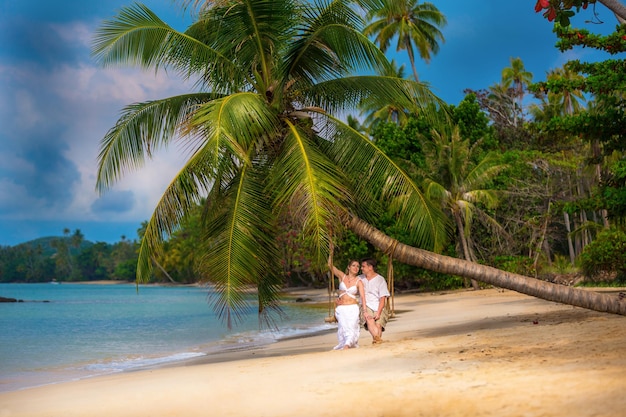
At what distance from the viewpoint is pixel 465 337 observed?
9398mm

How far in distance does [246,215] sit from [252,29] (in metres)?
3.00

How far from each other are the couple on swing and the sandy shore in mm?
473

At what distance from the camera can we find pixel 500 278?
9422 millimetres

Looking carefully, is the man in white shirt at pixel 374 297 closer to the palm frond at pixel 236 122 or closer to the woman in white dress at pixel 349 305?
the woman in white dress at pixel 349 305

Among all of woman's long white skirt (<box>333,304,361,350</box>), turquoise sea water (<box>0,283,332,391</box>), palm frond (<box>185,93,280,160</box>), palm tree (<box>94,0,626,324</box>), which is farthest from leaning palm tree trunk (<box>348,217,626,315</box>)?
turquoise sea water (<box>0,283,332,391</box>)

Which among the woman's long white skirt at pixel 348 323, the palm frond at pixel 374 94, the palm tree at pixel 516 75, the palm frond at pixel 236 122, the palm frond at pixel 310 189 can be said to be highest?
the palm tree at pixel 516 75

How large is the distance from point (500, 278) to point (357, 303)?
86.7 inches

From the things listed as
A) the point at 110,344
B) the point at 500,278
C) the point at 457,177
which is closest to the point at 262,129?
the point at 500,278

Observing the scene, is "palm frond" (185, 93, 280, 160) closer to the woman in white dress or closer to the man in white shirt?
the woman in white dress

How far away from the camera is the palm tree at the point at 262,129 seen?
9148 mm

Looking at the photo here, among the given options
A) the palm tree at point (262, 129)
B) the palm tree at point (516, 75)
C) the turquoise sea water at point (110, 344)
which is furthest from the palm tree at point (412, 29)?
the palm tree at point (262, 129)

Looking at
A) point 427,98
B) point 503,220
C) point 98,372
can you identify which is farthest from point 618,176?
point 503,220

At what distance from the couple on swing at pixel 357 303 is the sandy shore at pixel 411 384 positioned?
1.55 feet

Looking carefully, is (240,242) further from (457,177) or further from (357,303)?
(457,177)
